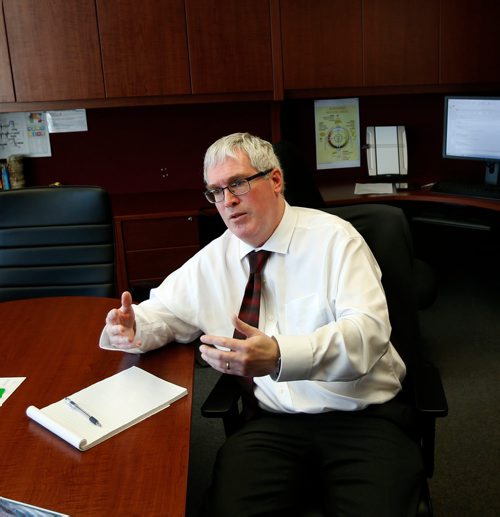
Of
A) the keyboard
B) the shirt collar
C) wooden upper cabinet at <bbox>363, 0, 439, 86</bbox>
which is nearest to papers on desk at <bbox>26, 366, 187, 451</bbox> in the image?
the shirt collar

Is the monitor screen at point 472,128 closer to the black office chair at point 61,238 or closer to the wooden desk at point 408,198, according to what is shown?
the wooden desk at point 408,198

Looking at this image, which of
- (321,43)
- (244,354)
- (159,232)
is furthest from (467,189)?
(244,354)

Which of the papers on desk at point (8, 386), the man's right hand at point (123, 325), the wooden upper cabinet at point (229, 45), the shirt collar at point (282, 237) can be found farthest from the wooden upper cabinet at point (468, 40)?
the papers on desk at point (8, 386)

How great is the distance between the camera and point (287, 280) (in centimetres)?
152

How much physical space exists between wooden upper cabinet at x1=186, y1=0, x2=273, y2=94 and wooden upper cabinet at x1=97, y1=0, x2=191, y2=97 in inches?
2.4

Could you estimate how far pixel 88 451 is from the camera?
3.58 feet

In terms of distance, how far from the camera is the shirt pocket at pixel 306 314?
1.44 m

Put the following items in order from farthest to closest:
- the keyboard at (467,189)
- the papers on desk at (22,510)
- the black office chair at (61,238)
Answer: the keyboard at (467,189), the black office chair at (61,238), the papers on desk at (22,510)

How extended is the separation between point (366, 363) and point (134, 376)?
0.52 metres

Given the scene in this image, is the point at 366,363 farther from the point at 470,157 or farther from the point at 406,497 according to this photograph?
the point at 470,157

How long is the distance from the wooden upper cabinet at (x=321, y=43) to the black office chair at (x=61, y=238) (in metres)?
1.51

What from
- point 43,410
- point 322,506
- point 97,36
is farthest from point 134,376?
point 97,36

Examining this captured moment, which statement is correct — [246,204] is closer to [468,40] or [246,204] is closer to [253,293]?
[253,293]

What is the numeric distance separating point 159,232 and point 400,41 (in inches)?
67.2
